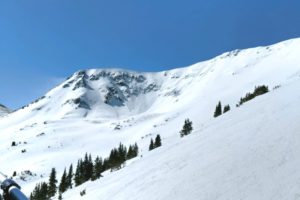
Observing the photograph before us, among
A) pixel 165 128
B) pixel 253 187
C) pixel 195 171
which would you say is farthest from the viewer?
pixel 165 128

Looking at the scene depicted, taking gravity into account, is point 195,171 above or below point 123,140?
below

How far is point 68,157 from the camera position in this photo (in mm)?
147250

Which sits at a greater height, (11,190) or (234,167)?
(234,167)

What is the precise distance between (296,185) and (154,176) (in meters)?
10.9

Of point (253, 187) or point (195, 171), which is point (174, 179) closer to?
point (195, 171)

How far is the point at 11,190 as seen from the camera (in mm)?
4875

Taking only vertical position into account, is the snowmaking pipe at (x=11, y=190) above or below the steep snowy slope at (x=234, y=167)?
below

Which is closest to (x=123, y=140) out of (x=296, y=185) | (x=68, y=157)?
(x=68, y=157)

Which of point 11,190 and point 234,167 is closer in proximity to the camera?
point 11,190

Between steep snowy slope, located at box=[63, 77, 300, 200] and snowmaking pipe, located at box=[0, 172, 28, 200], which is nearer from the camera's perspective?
snowmaking pipe, located at box=[0, 172, 28, 200]

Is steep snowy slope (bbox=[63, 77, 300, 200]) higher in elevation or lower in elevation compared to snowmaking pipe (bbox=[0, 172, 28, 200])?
higher

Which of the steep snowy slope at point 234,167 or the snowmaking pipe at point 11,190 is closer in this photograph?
the snowmaking pipe at point 11,190

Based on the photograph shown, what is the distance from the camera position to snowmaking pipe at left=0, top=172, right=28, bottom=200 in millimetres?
4570

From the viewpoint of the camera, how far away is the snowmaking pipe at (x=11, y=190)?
4.57 metres
